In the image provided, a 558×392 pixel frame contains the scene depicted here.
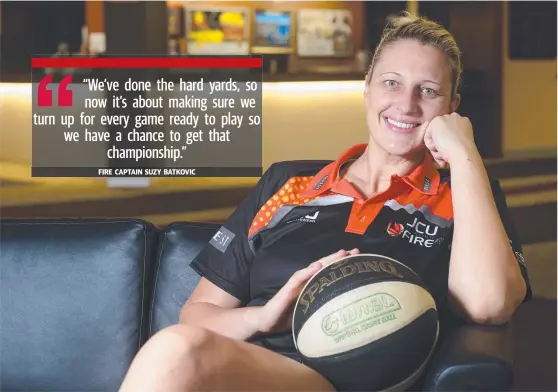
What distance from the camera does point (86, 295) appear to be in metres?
2.33

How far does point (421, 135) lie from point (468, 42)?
6.84 metres

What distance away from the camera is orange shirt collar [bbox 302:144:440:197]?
197cm

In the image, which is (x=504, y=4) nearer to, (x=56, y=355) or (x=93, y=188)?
(x=93, y=188)

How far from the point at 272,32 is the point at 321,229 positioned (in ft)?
20.8

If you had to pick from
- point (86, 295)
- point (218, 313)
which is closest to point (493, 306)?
point (218, 313)

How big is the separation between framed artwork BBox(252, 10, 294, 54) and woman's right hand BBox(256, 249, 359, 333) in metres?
6.37

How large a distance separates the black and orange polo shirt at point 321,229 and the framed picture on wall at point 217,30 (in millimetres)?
5590

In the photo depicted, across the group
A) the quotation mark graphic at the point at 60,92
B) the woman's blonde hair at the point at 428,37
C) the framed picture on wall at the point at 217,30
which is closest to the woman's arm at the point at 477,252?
the woman's blonde hair at the point at 428,37

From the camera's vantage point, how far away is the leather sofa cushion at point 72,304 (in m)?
2.29

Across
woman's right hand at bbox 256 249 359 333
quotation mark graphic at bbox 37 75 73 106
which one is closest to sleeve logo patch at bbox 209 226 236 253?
woman's right hand at bbox 256 249 359 333

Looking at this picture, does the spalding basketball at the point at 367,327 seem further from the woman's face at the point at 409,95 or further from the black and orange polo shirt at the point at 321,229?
the woman's face at the point at 409,95

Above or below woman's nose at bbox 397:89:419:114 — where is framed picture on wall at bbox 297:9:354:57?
above

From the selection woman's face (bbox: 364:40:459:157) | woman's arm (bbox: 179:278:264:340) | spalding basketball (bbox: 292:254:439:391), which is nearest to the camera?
spalding basketball (bbox: 292:254:439:391)

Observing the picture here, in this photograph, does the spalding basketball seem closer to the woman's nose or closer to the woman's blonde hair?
the woman's nose
